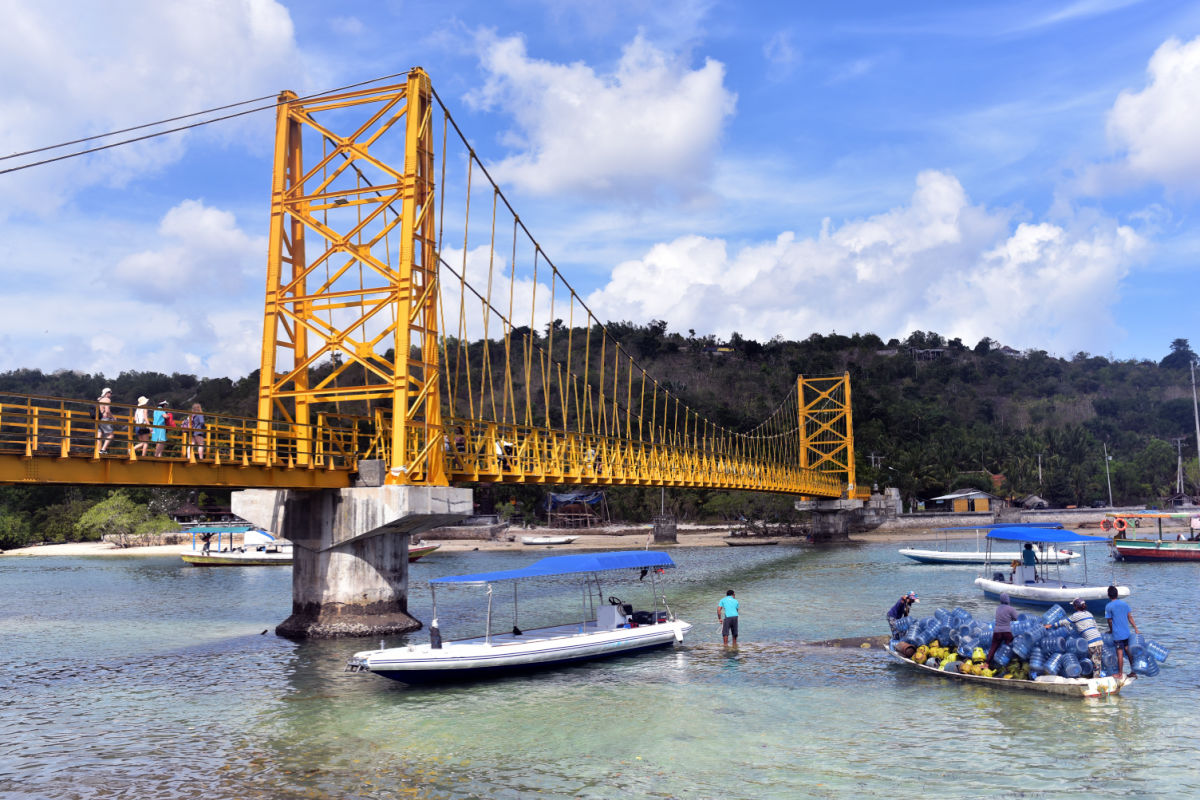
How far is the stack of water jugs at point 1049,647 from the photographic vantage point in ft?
59.7

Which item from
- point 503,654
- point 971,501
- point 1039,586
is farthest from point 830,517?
point 503,654

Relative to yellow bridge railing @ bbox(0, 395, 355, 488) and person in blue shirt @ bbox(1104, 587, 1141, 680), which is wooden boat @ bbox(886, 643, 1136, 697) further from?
yellow bridge railing @ bbox(0, 395, 355, 488)

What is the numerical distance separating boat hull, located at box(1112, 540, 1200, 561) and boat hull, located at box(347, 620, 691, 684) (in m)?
41.0

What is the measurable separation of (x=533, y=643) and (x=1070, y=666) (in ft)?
38.2

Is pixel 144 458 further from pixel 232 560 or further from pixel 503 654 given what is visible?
pixel 232 560

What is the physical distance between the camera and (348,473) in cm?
2666

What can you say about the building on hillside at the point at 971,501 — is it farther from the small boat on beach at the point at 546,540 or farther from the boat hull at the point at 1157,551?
the small boat on beach at the point at 546,540

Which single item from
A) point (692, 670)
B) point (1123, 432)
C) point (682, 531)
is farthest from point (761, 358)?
point (692, 670)

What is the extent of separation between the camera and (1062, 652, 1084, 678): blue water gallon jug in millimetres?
18125

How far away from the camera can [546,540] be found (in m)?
83.6

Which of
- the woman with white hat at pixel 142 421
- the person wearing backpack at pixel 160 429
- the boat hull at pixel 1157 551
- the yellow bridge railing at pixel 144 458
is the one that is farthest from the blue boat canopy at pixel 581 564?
the boat hull at pixel 1157 551

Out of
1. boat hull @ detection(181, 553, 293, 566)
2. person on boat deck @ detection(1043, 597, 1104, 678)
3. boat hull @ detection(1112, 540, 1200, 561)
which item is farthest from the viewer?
boat hull @ detection(181, 553, 293, 566)

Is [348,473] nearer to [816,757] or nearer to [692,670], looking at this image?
[692,670]

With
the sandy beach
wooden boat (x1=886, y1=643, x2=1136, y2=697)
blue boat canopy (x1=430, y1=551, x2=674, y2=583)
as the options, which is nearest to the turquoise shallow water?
wooden boat (x1=886, y1=643, x2=1136, y2=697)
